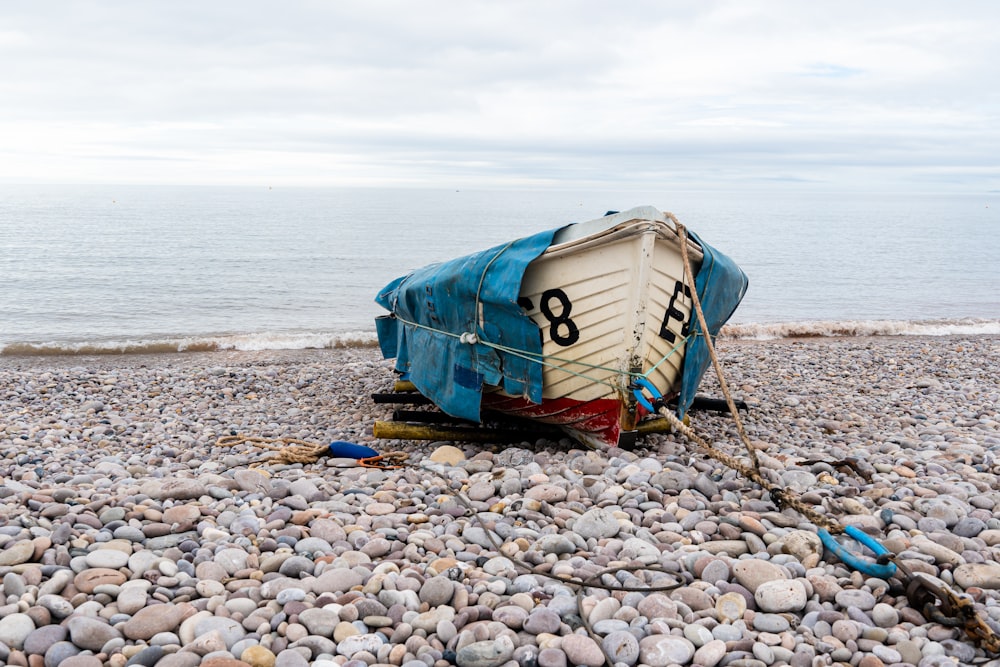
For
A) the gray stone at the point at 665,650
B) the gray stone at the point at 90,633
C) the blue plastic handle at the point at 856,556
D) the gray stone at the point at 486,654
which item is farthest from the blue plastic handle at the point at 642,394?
the gray stone at the point at 90,633

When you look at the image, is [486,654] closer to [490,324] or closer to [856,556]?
[856,556]

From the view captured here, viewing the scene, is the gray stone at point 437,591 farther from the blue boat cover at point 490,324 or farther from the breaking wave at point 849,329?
the breaking wave at point 849,329

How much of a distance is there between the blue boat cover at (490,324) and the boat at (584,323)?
0.04 ft

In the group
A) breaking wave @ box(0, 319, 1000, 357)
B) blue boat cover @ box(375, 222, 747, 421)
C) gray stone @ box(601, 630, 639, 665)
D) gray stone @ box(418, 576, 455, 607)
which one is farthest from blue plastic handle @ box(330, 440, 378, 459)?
breaking wave @ box(0, 319, 1000, 357)

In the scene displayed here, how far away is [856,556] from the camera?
443 centimetres

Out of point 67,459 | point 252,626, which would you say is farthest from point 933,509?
point 67,459

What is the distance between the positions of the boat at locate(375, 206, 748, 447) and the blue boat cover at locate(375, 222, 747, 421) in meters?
0.01

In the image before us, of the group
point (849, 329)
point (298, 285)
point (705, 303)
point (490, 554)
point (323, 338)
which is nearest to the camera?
point (490, 554)

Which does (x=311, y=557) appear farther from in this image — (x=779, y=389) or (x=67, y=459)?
(x=779, y=389)

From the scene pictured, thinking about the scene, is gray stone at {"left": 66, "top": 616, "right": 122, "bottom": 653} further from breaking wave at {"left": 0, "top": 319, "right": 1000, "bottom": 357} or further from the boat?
breaking wave at {"left": 0, "top": 319, "right": 1000, "bottom": 357}

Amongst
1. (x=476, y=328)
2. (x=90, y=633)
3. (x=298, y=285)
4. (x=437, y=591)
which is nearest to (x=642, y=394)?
(x=476, y=328)

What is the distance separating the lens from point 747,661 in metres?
3.46

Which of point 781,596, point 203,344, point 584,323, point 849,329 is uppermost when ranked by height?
point 584,323

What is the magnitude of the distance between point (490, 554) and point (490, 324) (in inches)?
124
